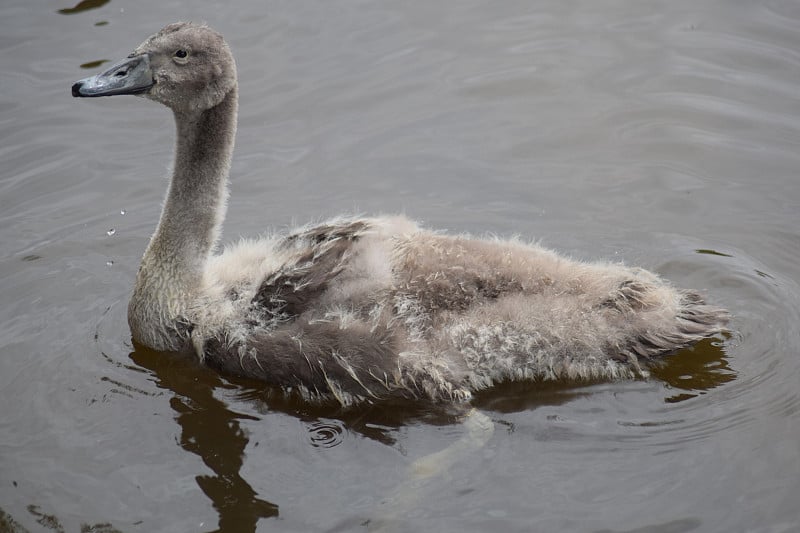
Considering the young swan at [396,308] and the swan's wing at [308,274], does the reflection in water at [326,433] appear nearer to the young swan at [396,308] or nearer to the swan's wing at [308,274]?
the young swan at [396,308]

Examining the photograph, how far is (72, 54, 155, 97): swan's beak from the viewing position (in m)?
5.98

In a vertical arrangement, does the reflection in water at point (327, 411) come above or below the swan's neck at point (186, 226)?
below

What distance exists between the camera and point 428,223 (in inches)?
297

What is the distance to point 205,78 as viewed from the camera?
237 inches

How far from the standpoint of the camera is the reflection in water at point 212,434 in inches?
204

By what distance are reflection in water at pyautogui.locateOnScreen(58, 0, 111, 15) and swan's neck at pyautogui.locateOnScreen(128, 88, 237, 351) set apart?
482 cm

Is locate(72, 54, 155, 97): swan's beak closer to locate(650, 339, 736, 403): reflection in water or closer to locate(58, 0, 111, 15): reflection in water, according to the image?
locate(650, 339, 736, 403): reflection in water

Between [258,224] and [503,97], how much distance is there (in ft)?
8.64

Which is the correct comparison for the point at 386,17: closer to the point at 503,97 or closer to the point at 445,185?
the point at 503,97

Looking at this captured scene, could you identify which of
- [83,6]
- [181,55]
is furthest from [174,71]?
[83,6]

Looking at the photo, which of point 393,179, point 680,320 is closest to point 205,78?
point 393,179

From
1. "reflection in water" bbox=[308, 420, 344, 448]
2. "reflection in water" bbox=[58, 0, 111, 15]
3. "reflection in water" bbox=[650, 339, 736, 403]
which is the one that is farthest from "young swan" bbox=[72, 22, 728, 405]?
"reflection in water" bbox=[58, 0, 111, 15]

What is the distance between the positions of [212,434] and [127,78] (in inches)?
84.8

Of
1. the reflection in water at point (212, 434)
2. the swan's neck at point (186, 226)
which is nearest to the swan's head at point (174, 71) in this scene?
the swan's neck at point (186, 226)
